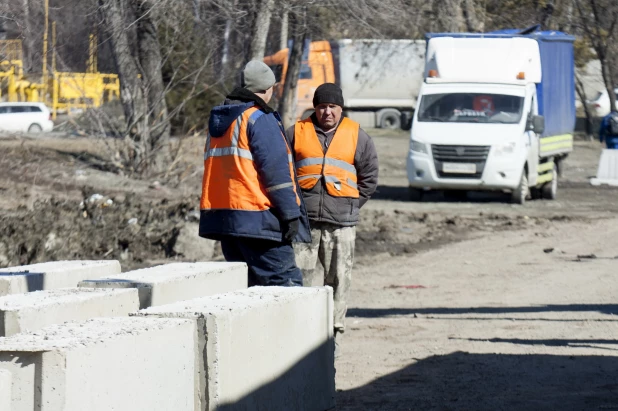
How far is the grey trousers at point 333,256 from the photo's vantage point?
7.09 m

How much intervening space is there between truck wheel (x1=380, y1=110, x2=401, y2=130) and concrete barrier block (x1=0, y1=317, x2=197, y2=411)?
36389 millimetres

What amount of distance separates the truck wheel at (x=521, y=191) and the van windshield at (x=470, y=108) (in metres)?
1.09

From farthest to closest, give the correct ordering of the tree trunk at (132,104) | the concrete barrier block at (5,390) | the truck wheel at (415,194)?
the truck wheel at (415,194) → the tree trunk at (132,104) → the concrete barrier block at (5,390)

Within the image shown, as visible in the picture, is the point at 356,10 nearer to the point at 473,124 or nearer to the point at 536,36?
the point at 473,124

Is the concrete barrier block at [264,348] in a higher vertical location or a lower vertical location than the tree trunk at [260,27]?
lower

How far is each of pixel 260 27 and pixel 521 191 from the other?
620 cm

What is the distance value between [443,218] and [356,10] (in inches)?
142

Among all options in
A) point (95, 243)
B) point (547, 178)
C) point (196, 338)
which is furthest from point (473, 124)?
point (196, 338)

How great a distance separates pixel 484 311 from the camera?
9734 millimetres

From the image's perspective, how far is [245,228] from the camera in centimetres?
615

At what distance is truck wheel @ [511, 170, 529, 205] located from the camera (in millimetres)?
19547

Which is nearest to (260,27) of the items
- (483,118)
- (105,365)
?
(483,118)

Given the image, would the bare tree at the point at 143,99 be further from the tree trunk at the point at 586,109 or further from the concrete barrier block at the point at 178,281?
the tree trunk at the point at 586,109


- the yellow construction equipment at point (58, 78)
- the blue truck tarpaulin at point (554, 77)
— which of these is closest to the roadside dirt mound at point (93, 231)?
the yellow construction equipment at point (58, 78)
